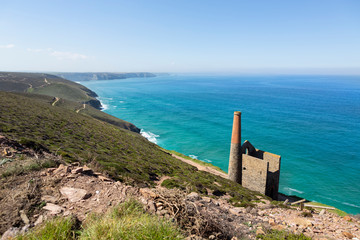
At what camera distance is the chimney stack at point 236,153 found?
24.7 meters

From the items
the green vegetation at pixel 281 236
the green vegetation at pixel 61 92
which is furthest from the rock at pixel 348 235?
the green vegetation at pixel 61 92

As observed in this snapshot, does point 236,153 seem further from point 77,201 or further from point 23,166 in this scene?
point 23,166

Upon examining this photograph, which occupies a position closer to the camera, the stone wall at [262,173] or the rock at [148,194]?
the rock at [148,194]

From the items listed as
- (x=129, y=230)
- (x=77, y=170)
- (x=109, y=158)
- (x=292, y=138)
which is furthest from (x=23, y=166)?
(x=292, y=138)

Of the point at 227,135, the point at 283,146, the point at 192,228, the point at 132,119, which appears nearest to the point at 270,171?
the point at 192,228

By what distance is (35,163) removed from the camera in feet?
24.2

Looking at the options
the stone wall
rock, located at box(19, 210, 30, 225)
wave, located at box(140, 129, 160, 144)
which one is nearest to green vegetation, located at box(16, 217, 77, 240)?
rock, located at box(19, 210, 30, 225)

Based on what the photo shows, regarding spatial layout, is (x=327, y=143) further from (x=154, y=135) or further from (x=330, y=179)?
(x=154, y=135)

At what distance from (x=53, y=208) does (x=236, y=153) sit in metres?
22.7

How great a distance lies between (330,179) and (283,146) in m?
16.3

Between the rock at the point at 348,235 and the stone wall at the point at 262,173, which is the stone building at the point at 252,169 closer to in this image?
the stone wall at the point at 262,173

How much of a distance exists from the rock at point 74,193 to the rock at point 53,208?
48 cm

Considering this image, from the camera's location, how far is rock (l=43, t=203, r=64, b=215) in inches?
213

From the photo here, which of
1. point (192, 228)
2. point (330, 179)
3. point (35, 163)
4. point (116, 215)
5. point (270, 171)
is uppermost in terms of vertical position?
point (35, 163)
